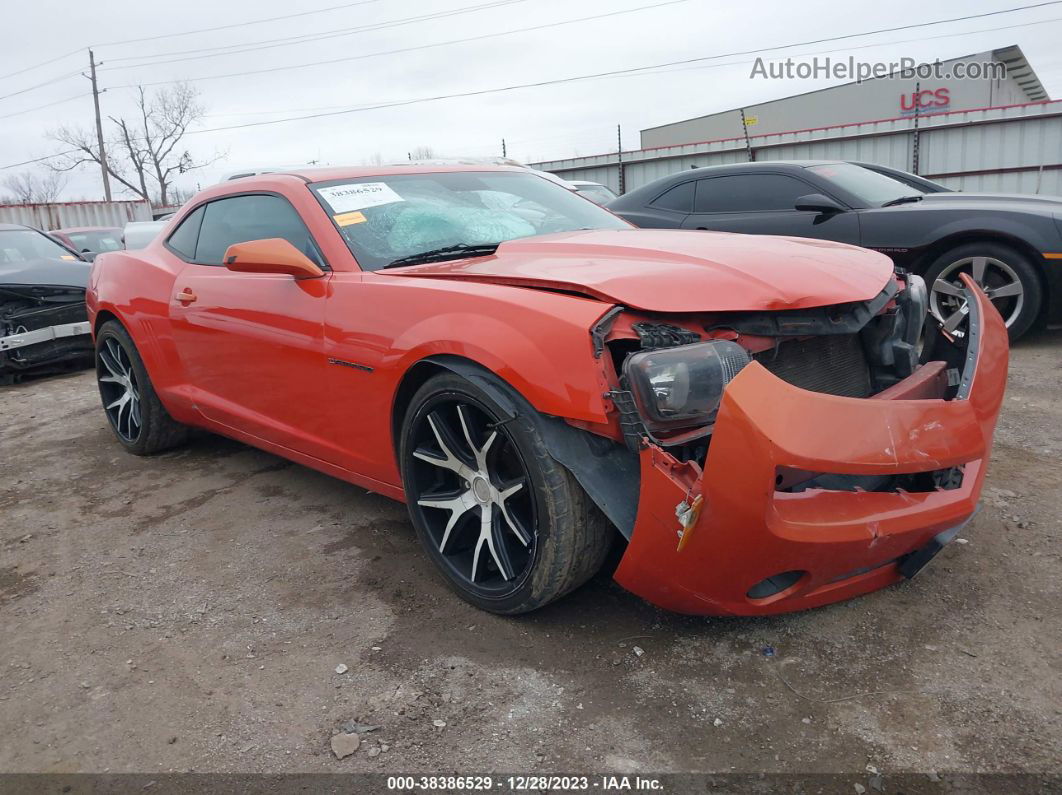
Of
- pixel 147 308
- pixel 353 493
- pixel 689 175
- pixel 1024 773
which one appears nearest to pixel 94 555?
pixel 353 493

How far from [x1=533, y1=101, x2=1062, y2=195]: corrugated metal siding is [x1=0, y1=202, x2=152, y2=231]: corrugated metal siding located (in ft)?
62.7

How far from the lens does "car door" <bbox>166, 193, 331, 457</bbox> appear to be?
3.08 meters

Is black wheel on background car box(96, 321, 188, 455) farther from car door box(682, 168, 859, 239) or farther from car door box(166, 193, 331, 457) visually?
car door box(682, 168, 859, 239)

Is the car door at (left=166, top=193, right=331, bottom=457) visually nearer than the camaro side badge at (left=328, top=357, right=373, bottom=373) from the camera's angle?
No

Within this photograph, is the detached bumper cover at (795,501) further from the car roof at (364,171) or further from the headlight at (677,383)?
the car roof at (364,171)

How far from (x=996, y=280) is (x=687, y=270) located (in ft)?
14.0

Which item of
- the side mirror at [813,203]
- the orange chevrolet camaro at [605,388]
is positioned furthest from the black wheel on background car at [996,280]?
the orange chevrolet camaro at [605,388]

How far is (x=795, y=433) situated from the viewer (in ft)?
6.12

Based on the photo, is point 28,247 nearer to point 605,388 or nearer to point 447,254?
point 447,254

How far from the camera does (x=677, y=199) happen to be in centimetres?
684

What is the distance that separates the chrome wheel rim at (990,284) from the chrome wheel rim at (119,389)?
501cm

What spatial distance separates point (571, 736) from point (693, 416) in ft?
2.79

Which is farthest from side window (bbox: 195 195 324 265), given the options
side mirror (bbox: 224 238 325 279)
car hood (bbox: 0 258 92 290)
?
car hood (bbox: 0 258 92 290)

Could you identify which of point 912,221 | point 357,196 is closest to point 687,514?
point 357,196
